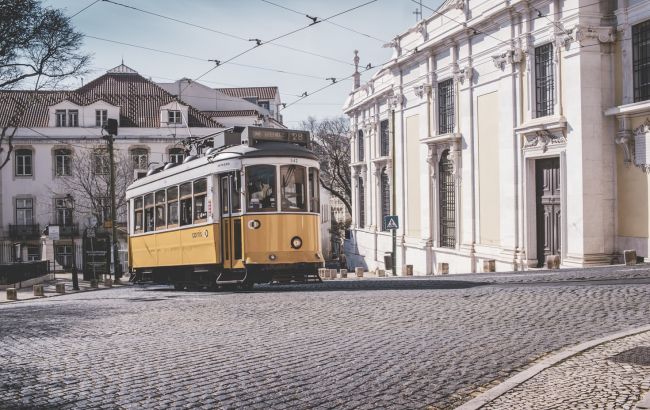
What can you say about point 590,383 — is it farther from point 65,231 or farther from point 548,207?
point 65,231

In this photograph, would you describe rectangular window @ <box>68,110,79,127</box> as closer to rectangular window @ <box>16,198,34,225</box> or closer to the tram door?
rectangular window @ <box>16,198,34,225</box>

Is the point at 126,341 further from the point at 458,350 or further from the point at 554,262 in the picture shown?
the point at 554,262

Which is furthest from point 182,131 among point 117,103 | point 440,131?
point 440,131

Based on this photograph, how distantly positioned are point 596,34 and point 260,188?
1194cm

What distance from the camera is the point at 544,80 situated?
25.4m

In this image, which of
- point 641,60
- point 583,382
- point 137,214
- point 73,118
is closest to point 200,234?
point 137,214

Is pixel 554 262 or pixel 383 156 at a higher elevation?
pixel 383 156

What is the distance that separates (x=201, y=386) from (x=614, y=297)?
7848 mm

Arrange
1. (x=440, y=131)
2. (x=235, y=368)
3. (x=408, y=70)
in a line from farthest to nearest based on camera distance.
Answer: (x=408, y=70) → (x=440, y=131) → (x=235, y=368)

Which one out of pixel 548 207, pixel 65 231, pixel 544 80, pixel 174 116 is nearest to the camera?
pixel 544 80

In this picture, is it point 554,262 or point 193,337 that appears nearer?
point 193,337

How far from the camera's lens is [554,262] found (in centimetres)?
2356

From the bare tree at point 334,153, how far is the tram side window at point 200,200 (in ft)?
162

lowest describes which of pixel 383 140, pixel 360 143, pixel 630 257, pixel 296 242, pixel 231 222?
pixel 630 257
